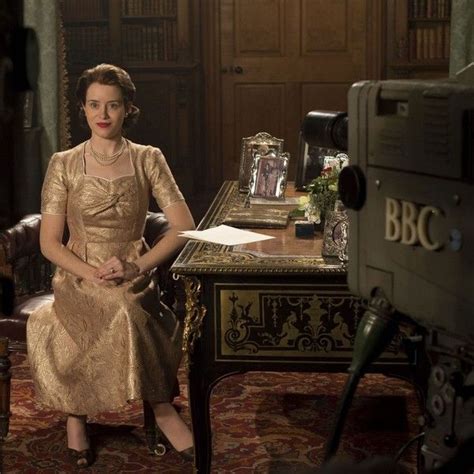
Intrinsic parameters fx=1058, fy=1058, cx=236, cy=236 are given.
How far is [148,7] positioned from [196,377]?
18.8ft

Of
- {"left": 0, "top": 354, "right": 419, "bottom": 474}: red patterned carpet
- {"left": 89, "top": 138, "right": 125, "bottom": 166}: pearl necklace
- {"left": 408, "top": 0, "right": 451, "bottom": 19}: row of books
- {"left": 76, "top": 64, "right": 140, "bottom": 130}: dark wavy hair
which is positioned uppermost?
{"left": 408, "top": 0, "right": 451, "bottom": 19}: row of books

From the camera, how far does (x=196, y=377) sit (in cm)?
294

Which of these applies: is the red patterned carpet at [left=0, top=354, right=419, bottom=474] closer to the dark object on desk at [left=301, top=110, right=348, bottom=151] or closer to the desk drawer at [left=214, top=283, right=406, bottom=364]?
the desk drawer at [left=214, top=283, right=406, bottom=364]

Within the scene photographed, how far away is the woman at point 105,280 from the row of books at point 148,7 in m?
4.93

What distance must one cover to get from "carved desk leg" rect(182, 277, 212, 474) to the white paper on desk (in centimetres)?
23

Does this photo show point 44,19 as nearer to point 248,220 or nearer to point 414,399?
point 248,220

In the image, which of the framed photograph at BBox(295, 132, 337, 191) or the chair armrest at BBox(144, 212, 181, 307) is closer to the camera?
the chair armrest at BBox(144, 212, 181, 307)

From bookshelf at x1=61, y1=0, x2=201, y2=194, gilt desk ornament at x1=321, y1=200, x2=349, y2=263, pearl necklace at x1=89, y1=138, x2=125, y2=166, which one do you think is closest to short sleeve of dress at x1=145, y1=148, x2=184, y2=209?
pearl necklace at x1=89, y1=138, x2=125, y2=166

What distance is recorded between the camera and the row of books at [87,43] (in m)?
8.20

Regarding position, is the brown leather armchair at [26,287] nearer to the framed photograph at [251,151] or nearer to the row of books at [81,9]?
the framed photograph at [251,151]

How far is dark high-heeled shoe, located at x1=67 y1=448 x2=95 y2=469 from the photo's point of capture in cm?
341

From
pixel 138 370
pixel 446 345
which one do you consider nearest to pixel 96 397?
pixel 138 370

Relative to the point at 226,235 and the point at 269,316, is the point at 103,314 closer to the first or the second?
the point at 226,235

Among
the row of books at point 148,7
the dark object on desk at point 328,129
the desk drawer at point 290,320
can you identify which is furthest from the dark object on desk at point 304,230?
the row of books at point 148,7
